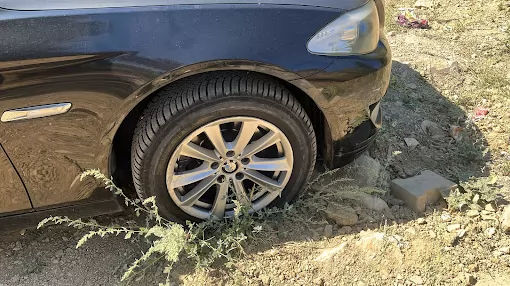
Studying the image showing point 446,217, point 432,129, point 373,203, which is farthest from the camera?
point 432,129

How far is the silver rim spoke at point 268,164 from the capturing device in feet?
8.42

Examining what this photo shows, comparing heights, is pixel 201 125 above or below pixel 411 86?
above

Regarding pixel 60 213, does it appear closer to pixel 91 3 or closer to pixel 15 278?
pixel 15 278

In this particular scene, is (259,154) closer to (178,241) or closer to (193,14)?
(178,241)

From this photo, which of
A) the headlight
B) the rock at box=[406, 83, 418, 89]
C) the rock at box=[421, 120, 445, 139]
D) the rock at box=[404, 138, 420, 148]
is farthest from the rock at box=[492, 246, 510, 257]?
the rock at box=[406, 83, 418, 89]

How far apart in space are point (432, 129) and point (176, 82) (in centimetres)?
204

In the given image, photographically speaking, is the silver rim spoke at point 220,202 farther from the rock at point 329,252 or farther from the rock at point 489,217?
the rock at point 489,217

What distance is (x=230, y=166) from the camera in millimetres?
2529

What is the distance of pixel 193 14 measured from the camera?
7.25 feet

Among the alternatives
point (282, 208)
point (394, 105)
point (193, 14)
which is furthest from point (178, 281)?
point (394, 105)

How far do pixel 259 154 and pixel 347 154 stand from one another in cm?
49

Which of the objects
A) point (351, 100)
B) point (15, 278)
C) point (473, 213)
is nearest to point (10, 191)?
point (15, 278)

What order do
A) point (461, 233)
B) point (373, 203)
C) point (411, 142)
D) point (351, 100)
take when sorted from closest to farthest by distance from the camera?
point (351, 100) → point (461, 233) → point (373, 203) → point (411, 142)

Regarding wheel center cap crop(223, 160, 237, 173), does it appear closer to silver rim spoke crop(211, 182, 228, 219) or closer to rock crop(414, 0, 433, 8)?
silver rim spoke crop(211, 182, 228, 219)
